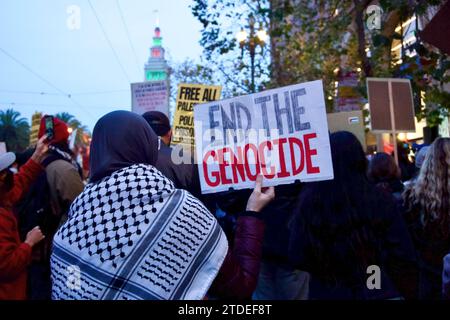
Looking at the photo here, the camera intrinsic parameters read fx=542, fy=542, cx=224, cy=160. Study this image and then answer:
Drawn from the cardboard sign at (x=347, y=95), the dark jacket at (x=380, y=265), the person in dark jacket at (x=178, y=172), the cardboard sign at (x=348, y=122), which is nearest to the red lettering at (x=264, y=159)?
the dark jacket at (x=380, y=265)

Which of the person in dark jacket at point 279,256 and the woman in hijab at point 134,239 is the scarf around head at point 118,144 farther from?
the person in dark jacket at point 279,256

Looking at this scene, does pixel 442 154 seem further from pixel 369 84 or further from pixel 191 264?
pixel 369 84

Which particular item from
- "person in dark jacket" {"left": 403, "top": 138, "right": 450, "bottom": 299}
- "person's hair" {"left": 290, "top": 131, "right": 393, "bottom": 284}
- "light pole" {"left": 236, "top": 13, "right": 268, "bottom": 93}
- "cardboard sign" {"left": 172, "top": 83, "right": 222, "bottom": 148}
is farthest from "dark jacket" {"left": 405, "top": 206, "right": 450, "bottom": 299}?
"light pole" {"left": 236, "top": 13, "right": 268, "bottom": 93}

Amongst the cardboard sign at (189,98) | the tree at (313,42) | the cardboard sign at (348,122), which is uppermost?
the tree at (313,42)

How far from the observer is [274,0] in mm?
12273

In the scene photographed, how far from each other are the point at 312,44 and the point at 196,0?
217 inches

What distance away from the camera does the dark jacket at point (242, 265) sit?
2.17 m

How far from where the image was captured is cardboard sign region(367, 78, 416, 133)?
7.27m

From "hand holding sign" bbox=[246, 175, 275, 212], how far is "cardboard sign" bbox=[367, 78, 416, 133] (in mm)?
4800

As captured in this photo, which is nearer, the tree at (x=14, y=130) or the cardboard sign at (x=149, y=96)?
the cardboard sign at (x=149, y=96)

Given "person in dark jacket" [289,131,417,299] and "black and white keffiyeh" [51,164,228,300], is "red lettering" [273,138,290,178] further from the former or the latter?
"black and white keffiyeh" [51,164,228,300]

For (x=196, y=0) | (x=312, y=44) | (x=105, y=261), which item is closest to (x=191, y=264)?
(x=105, y=261)

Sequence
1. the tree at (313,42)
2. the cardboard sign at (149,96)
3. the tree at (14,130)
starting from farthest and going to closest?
the tree at (14,130)
the tree at (313,42)
the cardboard sign at (149,96)

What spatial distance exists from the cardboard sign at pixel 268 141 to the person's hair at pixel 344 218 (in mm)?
220
